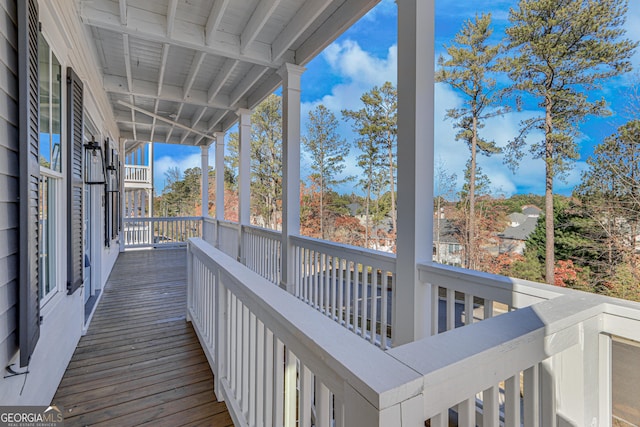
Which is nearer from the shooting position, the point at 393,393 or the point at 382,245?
the point at 393,393

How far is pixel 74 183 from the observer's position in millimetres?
2504

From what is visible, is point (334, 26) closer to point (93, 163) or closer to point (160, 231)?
point (93, 163)

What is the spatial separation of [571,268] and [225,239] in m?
6.74

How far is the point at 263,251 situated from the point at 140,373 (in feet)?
8.88

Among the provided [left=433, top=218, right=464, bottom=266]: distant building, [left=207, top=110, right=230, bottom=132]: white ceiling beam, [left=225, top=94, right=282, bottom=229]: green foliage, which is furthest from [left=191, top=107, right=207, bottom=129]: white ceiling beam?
[left=225, top=94, right=282, bottom=229]: green foliage

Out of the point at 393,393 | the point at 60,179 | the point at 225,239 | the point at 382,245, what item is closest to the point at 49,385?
the point at 60,179

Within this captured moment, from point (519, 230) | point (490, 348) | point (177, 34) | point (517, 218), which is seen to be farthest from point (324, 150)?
point (490, 348)

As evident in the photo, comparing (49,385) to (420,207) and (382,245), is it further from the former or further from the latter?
(382,245)

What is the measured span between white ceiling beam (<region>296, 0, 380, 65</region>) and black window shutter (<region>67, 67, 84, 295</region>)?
2.36 meters

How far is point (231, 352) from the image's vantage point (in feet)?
5.92

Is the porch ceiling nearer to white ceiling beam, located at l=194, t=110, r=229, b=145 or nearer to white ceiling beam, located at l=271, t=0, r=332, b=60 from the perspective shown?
white ceiling beam, located at l=271, t=0, r=332, b=60

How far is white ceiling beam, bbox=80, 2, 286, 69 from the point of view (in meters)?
3.04

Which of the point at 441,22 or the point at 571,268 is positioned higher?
the point at 441,22

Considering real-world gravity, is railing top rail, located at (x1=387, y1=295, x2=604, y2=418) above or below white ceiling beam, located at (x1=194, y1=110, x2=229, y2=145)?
below
